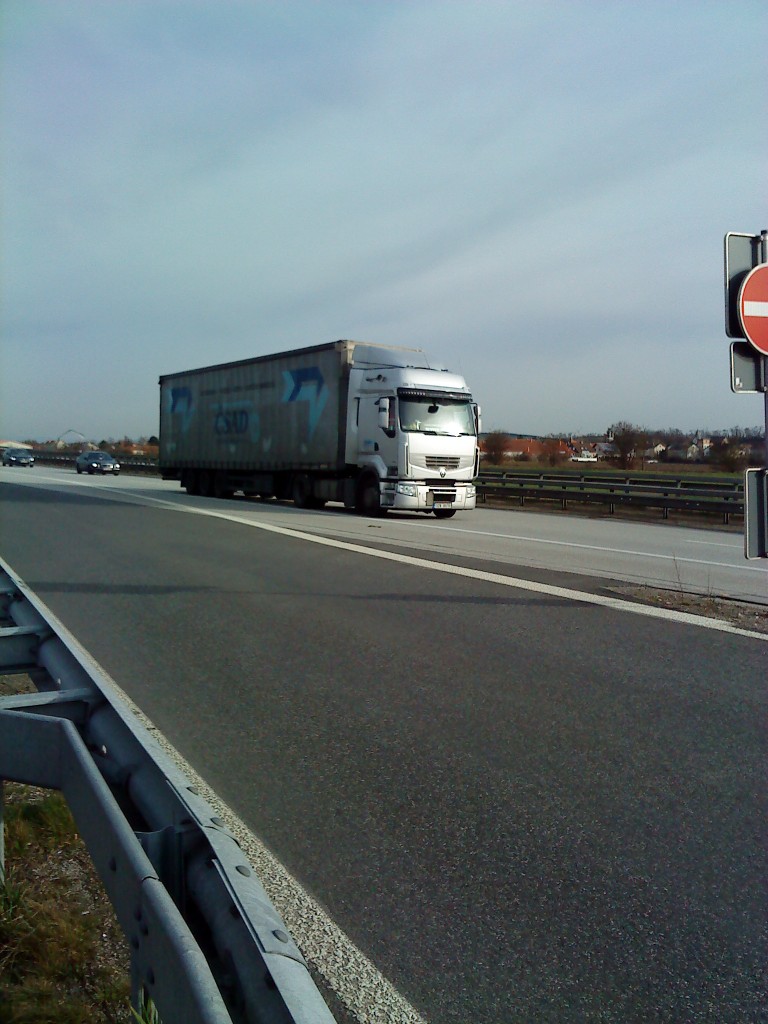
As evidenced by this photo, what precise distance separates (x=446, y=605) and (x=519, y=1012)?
279 inches

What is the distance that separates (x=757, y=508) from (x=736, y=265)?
2197 millimetres

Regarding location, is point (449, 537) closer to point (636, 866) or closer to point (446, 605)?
point (446, 605)

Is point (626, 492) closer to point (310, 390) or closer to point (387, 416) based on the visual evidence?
point (387, 416)

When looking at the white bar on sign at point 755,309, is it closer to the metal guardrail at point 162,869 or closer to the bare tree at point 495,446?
the metal guardrail at point 162,869

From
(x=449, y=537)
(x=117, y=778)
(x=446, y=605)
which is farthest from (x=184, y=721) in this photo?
(x=449, y=537)

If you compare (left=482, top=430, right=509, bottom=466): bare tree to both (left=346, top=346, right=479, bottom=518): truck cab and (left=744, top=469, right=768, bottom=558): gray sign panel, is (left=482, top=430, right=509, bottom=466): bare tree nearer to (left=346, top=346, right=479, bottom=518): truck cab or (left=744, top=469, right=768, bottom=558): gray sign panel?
(left=346, top=346, right=479, bottom=518): truck cab

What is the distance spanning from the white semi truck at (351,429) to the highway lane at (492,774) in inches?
506

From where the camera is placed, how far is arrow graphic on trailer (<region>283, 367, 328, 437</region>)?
25562 mm

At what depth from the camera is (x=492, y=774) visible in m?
4.68

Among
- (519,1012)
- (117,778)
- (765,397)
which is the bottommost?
(519,1012)

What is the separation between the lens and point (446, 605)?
977 centimetres

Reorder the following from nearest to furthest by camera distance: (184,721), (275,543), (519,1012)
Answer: (519,1012)
(184,721)
(275,543)

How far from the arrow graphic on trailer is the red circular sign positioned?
17.6 metres

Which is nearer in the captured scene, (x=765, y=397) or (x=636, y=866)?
(x=636, y=866)
